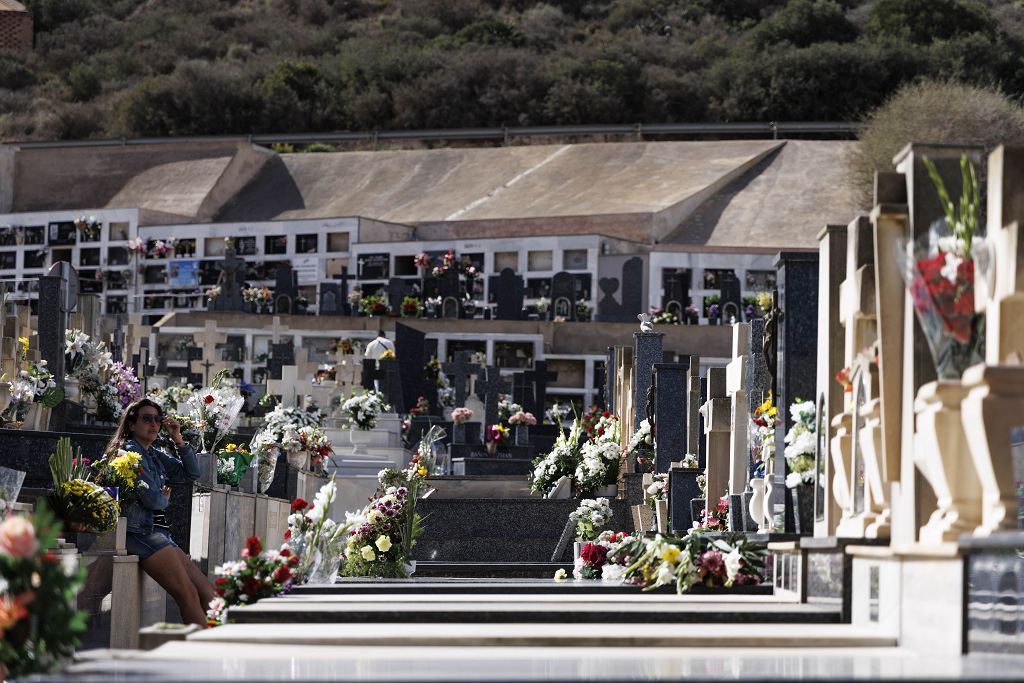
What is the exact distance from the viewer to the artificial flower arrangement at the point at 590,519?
12500 mm

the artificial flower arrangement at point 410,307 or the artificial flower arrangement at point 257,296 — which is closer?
the artificial flower arrangement at point 410,307

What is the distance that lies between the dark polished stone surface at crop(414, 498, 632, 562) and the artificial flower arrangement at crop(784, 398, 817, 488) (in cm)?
683

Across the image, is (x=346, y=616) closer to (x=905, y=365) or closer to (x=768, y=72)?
(x=905, y=365)

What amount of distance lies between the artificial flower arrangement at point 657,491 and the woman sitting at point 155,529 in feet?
13.5

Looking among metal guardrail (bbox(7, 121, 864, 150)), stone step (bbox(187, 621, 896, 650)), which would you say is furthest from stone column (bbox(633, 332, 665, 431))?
metal guardrail (bbox(7, 121, 864, 150))

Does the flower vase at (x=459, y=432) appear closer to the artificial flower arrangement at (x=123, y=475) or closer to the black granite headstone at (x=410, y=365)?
the black granite headstone at (x=410, y=365)

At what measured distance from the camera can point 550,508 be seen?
14734 millimetres

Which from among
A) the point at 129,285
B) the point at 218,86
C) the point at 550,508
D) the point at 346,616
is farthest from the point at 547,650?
the point at 218,86

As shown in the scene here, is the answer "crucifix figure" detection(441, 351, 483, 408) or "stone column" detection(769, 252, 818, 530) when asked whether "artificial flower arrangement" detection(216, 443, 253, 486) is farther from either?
"crucifix figure" detection(441, 351, 483, 408)

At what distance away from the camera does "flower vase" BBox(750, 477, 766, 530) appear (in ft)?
29.4

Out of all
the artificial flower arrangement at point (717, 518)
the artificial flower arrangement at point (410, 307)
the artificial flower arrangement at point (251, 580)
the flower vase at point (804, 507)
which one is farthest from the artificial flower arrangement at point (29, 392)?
the artificial flower arrangement at point (410, 307)

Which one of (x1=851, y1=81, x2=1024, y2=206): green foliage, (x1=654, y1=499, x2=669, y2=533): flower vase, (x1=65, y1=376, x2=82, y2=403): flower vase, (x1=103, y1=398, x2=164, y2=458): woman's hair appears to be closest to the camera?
(x1=103, y1=398, x2=164, y2=458): woman's hair

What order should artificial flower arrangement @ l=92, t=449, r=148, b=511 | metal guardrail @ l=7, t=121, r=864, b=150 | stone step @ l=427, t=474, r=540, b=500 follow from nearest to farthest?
1. artificial flower arrangement @ l=92, t=449, r=148, b=511
2. stone step @ l=427, t=474, r=540, b=500
3. metal guardrail @ l=7, t=121, r=864, b=150

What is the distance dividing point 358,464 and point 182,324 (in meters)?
15.5
